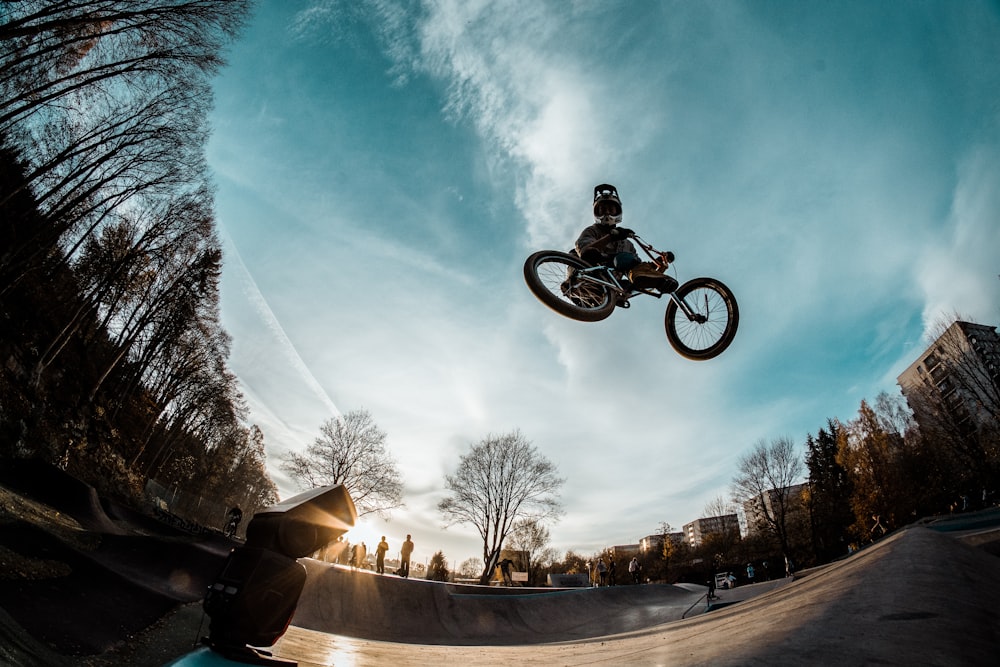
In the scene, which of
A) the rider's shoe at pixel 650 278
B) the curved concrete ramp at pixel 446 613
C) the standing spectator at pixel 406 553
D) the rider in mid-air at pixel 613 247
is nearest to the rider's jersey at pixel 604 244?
the rider in mid-air at pixel 613 247

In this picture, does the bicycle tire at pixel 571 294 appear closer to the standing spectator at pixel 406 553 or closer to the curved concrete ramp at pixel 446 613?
the curved concrete ramp at pixel 446 613

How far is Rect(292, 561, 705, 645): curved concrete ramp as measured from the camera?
9.40m

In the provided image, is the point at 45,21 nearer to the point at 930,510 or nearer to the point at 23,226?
the point at 23,226

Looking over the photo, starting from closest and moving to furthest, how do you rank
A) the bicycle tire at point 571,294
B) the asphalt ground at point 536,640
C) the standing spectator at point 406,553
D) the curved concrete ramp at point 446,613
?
the asphalt ground at point 536,640
the bicycle tire at point 571,294
the curved concrete ramp at point 446,613
the standing spectator at point 406,553

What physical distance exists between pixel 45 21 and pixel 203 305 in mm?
16466

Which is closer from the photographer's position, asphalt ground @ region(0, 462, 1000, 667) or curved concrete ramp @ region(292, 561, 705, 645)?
asphalt ground @ region(0, 462, 1000, 667)

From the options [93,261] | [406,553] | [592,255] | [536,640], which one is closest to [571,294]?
[592,255]

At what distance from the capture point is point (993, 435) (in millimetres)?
23188

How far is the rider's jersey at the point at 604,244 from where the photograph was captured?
6.09 meters

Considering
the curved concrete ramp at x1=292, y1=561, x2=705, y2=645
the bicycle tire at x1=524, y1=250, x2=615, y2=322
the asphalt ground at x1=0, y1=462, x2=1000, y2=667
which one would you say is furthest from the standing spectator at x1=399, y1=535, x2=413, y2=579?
the bicycle tire at x1=524, y1=250, x2=615, y2=322

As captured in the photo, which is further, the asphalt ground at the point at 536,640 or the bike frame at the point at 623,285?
the bike frame at the point at 623,285

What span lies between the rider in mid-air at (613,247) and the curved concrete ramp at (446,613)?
8.43m

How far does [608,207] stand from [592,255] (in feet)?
2.95

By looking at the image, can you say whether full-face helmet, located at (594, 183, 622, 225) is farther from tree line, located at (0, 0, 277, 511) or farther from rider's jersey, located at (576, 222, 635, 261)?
tree line, located at (0, 0, 277, 511)
